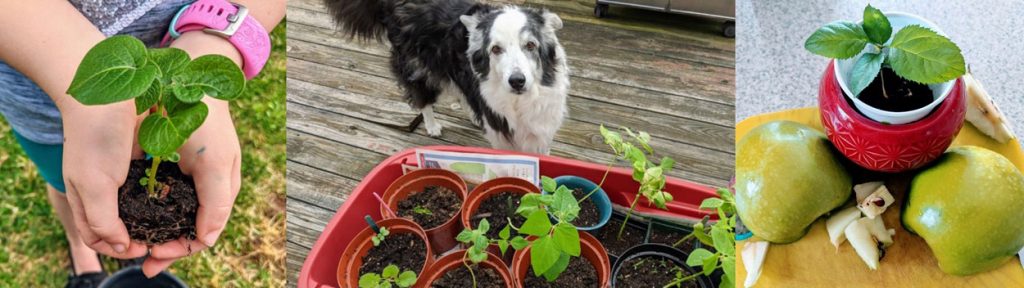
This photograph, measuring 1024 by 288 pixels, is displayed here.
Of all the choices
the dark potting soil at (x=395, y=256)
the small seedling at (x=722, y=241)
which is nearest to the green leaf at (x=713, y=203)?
the small seedling at (x=722, y=241)

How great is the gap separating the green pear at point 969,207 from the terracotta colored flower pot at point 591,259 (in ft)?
1.02

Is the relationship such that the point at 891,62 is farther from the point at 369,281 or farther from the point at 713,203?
the point at 369,281

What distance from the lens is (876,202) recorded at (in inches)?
24.5

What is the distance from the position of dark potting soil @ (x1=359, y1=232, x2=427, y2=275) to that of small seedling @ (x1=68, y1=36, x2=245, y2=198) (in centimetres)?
34

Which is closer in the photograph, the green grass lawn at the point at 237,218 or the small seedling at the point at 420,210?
the green grass lawn at the point at 237,218

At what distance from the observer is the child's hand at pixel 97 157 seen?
0.52 metres

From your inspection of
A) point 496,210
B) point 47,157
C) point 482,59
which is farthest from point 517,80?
point 47,157

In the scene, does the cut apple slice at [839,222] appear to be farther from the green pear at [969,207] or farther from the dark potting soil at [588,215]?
the dark potting soil at [588,215]

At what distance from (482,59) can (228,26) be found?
271 mm

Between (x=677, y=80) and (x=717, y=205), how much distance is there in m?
0.14

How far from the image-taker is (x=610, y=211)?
2.57ft

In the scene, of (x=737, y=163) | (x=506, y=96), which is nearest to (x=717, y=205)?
(x=737, y=163)

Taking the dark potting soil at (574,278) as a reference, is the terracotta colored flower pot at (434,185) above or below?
above

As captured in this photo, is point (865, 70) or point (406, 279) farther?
point (406, 279)
